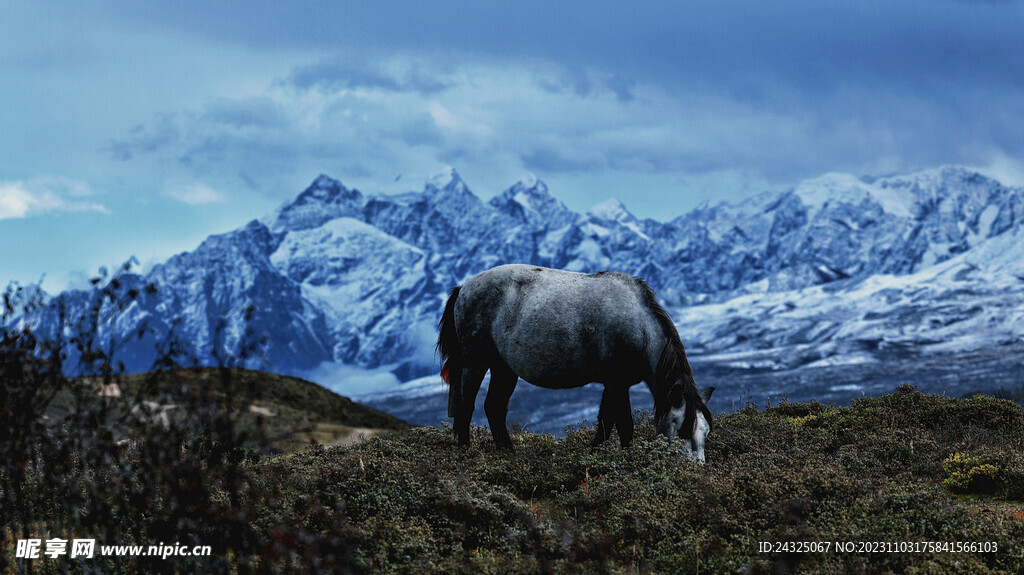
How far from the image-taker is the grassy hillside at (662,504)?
8.54 m

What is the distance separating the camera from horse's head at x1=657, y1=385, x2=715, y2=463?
40.0 feet

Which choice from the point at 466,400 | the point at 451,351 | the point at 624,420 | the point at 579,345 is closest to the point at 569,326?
the point at 579,345

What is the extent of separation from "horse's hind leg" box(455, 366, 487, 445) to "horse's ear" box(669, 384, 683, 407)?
11.7 feet

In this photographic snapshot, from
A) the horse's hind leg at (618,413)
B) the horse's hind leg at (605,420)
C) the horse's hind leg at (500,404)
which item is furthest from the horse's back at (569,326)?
the horse's hind leg at (500,404)

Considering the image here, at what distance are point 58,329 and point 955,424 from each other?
1545 cm

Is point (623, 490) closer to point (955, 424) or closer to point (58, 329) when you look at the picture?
point (58, 329)

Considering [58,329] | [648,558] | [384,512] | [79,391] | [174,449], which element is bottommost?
[648,558]

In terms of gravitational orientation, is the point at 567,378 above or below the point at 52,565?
above

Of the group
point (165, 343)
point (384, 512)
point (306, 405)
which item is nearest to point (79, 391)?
point (165, 343)

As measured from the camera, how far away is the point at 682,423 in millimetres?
12297

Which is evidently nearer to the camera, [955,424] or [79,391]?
[79,391]

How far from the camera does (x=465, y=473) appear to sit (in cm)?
1170

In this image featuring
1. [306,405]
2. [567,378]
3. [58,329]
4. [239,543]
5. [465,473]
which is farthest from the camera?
[306,405]

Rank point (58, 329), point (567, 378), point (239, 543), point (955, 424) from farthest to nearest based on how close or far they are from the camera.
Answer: point (955, 424)
point (567, 378)
point (58, 329)
point (239, 543)
